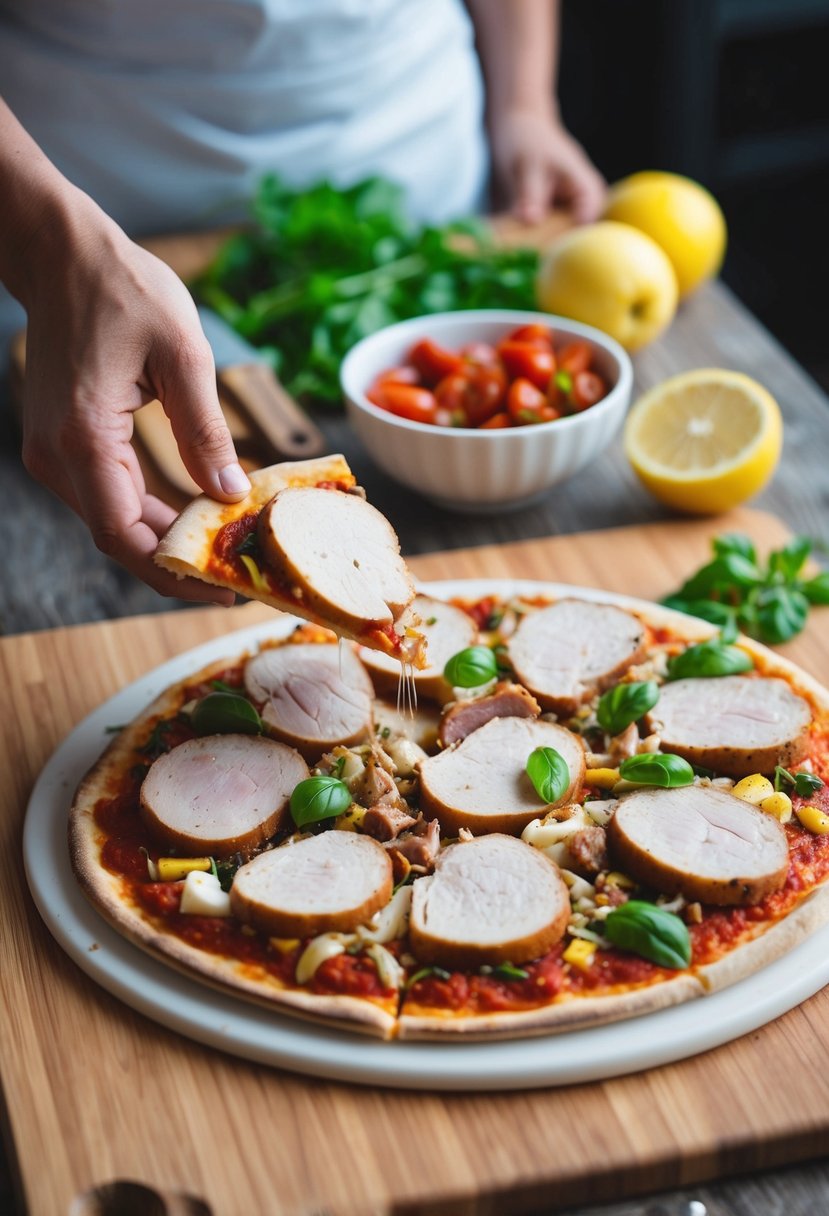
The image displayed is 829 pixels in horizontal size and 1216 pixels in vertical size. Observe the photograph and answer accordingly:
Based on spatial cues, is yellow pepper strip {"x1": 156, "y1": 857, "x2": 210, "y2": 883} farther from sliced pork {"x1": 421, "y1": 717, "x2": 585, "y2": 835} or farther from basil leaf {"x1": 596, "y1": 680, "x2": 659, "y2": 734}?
basil leaf {"x1": 596, "y1": 680, "x2": 659, "y2": 734}

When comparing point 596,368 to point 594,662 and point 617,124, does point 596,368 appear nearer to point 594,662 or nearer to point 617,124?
point 594,662

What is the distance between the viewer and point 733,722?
355cm

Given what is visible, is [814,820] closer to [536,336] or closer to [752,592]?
[752,592]

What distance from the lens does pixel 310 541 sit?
3.39 metres

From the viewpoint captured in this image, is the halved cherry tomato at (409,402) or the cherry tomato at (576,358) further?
the cherry tomato at (576,358)

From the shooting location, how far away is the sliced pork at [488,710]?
3.63m

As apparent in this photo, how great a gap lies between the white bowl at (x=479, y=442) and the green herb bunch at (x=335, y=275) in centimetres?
47

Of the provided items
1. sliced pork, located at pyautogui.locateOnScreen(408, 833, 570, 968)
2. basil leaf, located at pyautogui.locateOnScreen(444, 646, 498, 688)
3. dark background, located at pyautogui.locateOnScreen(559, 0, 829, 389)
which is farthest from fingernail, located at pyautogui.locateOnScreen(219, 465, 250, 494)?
dark background, located at pyautogui.locateOnScreen(559, 0, 829, 389)

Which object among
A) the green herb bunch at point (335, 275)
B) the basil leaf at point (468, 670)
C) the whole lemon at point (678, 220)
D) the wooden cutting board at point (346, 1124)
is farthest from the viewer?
the whole lemon at point (678, 220)

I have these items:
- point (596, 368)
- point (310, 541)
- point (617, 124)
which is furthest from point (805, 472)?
point (617, 124)

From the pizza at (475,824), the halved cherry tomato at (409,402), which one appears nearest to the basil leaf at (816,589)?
the pizza at (475,824)

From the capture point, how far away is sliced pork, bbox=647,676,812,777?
3461 mm

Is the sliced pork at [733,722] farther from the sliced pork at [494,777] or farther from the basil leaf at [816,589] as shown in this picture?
the basil leaf at [816,589]

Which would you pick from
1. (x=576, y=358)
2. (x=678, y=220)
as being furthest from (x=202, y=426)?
(x=678, y=220)
